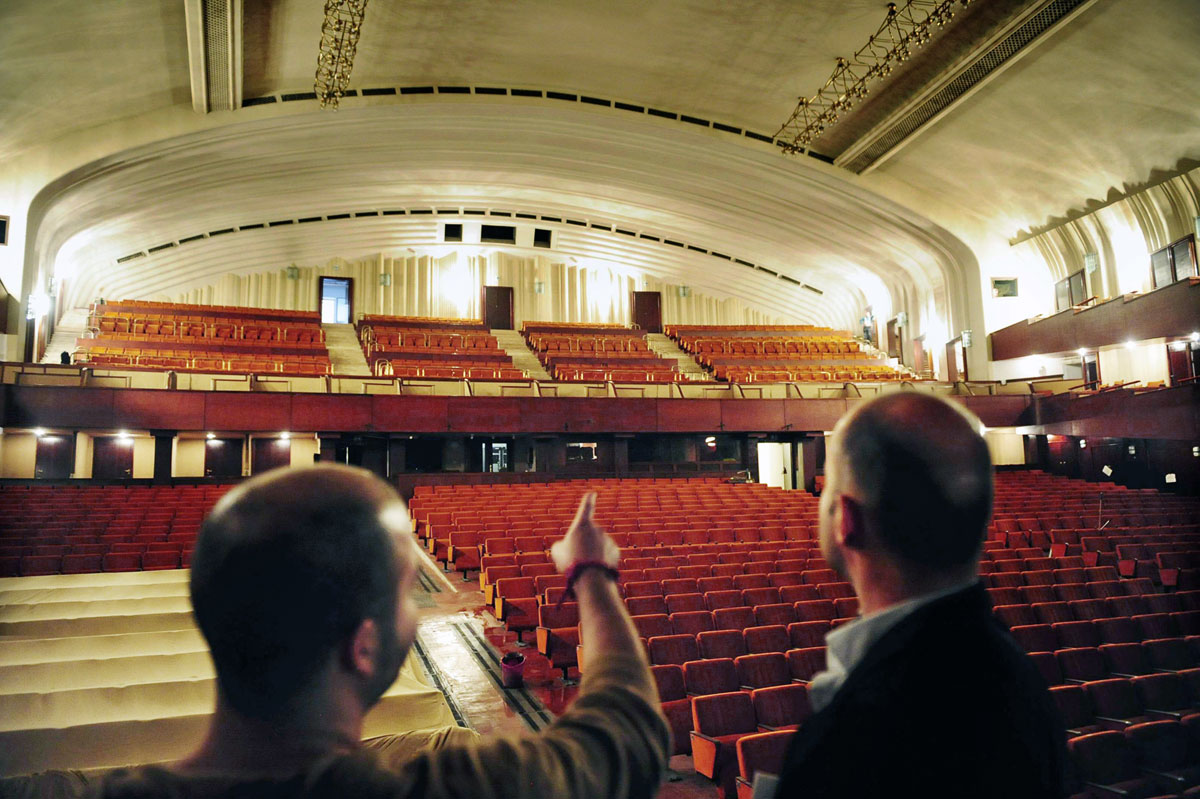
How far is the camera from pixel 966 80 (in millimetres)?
12844

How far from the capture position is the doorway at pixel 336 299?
2172 centimetres

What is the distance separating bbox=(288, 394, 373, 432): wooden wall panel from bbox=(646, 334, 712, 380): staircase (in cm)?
856

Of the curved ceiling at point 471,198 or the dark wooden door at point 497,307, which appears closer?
the curved ceiling at point 471,198

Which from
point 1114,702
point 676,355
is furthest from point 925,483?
point 676,355

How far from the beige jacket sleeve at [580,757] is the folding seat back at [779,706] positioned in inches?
116

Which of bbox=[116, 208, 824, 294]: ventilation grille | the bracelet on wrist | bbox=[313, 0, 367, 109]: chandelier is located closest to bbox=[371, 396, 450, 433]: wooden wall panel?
bbox=[313, 0, 367, 109]: chandelier

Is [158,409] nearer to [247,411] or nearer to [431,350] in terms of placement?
[247,411]

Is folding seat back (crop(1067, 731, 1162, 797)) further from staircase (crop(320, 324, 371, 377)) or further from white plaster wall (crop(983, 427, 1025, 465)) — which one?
white plaster wall (crop(983, 427, 1025, 465))

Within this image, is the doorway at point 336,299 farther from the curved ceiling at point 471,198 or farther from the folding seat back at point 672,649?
the folding seat back at point 672,649

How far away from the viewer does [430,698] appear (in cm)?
278

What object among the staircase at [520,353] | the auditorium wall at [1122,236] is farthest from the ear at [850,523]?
the auditorium wall at [1122,236]

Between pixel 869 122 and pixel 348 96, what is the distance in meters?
11.2

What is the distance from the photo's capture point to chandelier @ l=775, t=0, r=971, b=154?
11.3 m

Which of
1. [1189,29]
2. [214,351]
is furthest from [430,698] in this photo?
[214,351]
